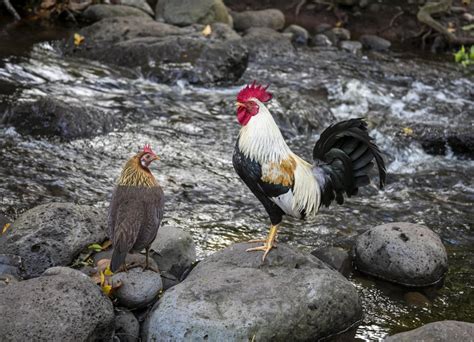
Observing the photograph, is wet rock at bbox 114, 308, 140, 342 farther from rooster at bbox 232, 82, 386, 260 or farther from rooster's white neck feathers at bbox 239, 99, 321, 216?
rooster's white neck feathers at bbox 239, 99, 321, 216

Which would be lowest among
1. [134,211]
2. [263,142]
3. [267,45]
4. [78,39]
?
[267,45]

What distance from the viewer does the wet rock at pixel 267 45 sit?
1472cm

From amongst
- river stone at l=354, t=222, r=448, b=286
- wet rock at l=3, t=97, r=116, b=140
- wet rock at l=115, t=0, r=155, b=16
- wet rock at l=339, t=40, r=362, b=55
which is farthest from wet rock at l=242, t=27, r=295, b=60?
river stone at l=354, t=222, r=448, b=286

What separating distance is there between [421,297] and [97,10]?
1218 centimetres

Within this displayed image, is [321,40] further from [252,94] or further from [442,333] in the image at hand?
[442,333]

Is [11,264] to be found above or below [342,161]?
below

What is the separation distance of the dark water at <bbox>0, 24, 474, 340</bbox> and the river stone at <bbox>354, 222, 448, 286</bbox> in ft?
0.45

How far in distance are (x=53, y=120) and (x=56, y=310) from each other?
5120 mm

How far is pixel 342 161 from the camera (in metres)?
5.23

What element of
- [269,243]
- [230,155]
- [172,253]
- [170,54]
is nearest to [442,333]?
[269,243]

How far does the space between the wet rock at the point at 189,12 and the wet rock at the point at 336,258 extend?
442 inches

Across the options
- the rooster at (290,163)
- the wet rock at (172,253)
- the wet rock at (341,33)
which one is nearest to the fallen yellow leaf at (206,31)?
the wet rock at (341,33)

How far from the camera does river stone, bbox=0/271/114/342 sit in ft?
13.5

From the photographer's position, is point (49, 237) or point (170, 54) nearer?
point (49, 237)
